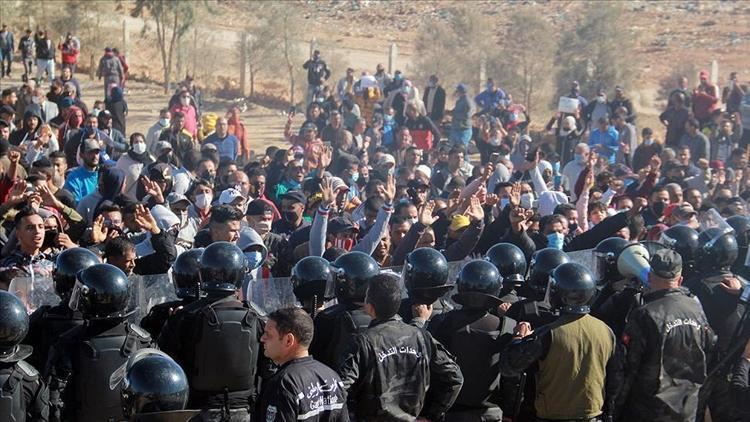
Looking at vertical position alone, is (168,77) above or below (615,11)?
below

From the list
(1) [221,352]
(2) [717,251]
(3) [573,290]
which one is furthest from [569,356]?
(2) [717,251]

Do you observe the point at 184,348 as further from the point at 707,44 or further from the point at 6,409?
the point at 707,44

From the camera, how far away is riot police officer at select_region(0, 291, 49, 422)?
215 inches

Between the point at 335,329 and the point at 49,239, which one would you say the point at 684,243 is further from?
the point at 49,239

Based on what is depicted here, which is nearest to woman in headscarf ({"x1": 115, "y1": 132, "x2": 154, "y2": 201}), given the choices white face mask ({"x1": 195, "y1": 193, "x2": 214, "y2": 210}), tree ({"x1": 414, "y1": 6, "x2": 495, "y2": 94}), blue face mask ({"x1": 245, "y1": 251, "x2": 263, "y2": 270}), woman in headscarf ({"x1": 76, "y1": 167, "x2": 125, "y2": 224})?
woman in headscarf ({"x1": 76, "y1": 167, "x2": 125, "y2": 224})

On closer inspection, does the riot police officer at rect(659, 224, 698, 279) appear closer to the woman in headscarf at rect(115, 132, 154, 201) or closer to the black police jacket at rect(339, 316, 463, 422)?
the black police jacket at rect(339, 316, 463, 422)

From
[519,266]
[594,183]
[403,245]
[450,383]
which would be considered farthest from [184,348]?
[594,183]

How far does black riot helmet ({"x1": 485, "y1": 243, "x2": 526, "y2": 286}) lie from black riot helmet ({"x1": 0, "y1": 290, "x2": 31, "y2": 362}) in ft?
10.6

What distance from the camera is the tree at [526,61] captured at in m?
32.5

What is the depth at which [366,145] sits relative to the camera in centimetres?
1911

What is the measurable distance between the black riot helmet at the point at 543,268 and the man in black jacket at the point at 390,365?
1.58 m

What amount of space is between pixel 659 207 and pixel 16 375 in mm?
8425

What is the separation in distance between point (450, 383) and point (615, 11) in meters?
29.7

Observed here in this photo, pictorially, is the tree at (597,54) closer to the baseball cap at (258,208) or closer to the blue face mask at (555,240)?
the blue face mask at (555,240)
